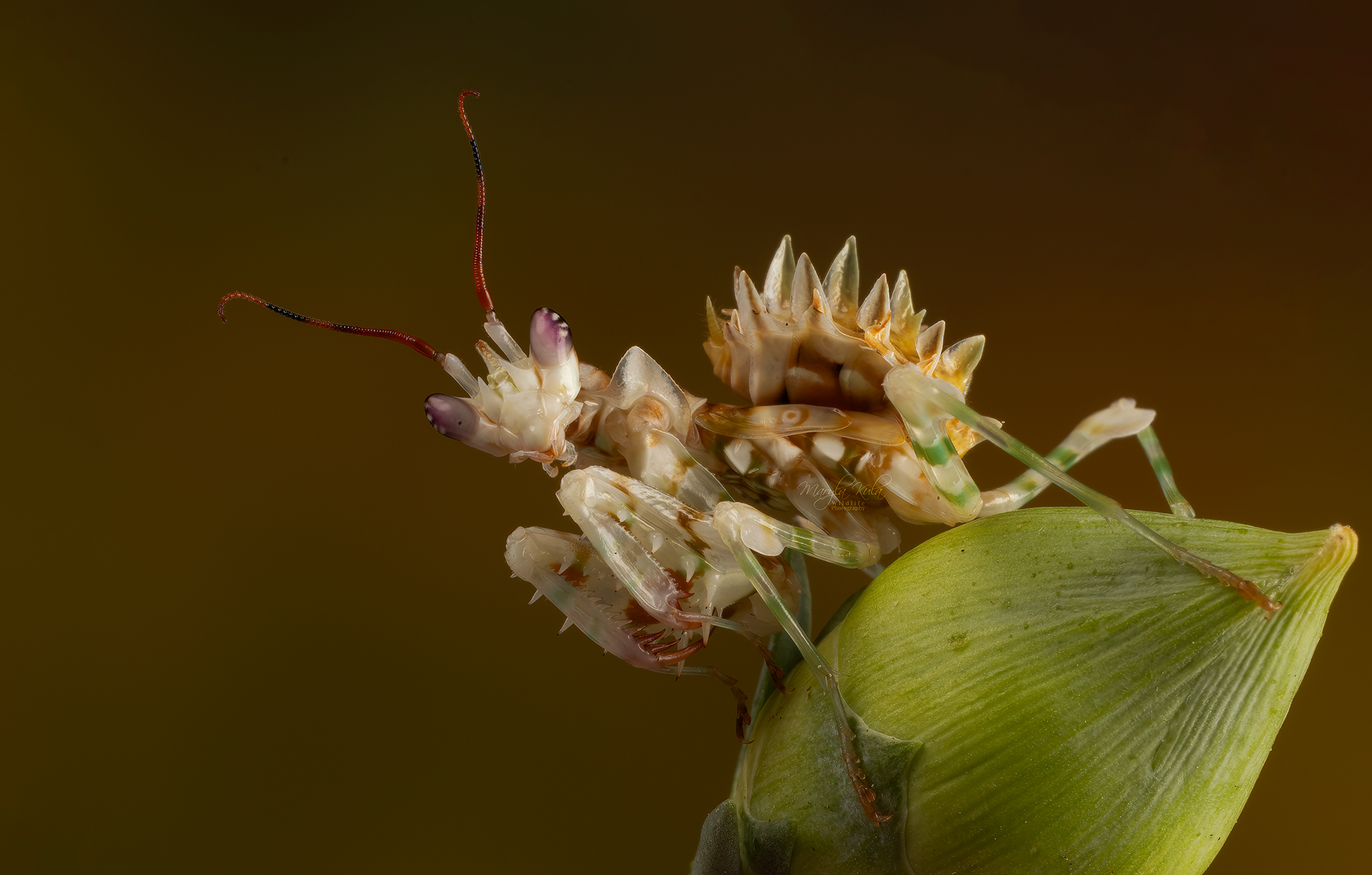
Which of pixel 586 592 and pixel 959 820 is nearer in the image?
pixel 959 820

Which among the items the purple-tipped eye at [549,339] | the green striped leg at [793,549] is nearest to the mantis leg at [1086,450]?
the green striped leg at [793,549]

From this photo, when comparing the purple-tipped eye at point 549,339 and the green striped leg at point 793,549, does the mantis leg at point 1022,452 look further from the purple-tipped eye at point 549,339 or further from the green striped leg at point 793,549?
the purple-tipped eye at point 549,339

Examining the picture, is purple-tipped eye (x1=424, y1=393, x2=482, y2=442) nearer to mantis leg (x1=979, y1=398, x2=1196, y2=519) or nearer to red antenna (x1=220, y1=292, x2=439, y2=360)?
red antenna (x1=220, y1=292, x2=439, y2=360)

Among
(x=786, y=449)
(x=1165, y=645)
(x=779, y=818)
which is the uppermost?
(x=786, y=449)

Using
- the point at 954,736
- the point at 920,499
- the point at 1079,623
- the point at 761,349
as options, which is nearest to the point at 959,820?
the point at 954,736

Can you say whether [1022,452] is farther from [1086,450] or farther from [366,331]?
[366,331]

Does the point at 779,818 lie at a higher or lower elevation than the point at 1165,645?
lower

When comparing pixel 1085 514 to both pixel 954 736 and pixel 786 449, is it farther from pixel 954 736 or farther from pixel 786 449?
pixel 786 449

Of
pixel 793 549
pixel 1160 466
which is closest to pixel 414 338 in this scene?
pixel 793 549
